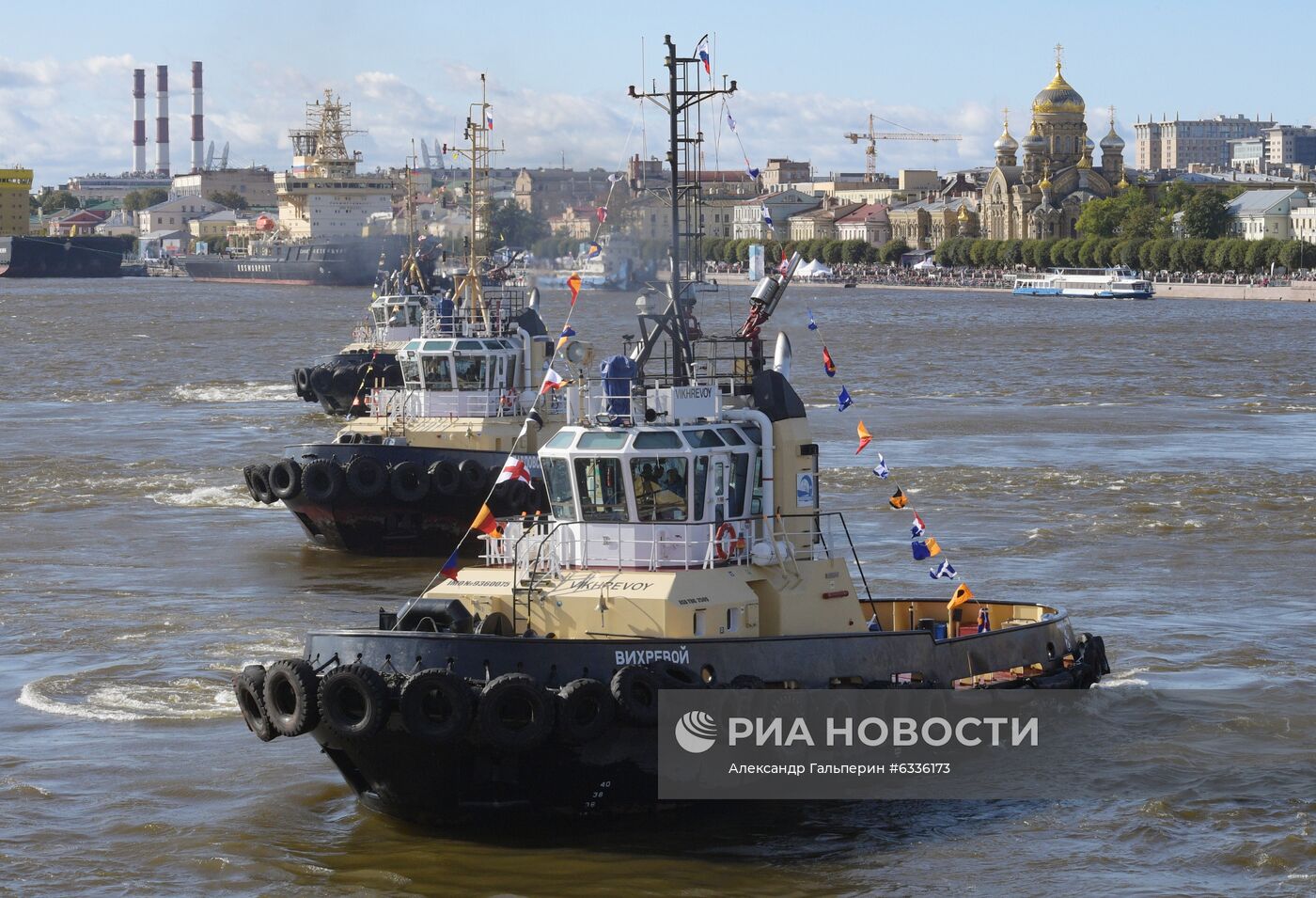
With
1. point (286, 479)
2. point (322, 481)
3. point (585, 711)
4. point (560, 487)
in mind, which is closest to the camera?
point (585, 711)

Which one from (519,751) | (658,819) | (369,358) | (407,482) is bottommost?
(658,819)

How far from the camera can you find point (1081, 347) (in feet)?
277

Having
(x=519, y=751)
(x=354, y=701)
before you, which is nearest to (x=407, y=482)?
(x=354, y=701)

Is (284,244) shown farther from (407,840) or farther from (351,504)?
(407,840)

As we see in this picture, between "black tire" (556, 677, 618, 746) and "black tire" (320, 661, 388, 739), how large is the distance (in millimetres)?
1339

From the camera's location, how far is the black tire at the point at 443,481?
1163 inches

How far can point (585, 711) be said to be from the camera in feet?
50.1

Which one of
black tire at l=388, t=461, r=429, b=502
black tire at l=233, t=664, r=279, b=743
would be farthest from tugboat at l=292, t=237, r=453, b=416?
black tire at l=233, t=664, r=279, b=743

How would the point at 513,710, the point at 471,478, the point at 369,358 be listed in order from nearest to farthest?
the point at 513,710 → the point at 471,478 → the point at 369,358

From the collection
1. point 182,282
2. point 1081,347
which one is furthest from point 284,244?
point 1081,347

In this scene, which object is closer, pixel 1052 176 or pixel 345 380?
pixel 345 380

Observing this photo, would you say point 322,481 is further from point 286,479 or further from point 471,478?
point 471,478

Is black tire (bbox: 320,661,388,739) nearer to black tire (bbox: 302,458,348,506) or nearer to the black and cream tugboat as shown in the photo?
the black and cream tugboat

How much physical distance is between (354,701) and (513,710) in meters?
1.24
